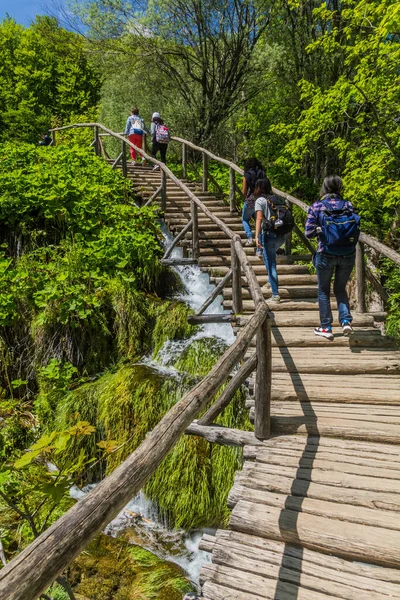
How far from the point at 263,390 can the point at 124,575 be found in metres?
2.63

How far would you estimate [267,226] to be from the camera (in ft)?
19.7

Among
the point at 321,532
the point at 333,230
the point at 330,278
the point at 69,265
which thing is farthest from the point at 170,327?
the point at 321,532

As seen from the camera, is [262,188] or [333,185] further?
[262,188]

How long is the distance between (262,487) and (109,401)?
342 centimetres

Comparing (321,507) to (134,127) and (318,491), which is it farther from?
(134,127)

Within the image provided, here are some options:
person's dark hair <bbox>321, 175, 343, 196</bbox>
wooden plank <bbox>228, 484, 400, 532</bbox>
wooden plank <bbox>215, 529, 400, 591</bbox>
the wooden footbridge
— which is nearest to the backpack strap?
person's dark hair <bbox>321, 175, 343, 196</bbox>

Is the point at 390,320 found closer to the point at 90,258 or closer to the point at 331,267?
the point at 331,267

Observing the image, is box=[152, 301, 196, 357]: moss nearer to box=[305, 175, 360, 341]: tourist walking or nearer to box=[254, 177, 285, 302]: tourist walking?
box=[254, 177, 285, 302]: tourist walking

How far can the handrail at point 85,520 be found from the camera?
4.01ft

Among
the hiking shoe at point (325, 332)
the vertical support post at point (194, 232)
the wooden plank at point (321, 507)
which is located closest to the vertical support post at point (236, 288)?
the hiking shoe at point (325, 332)

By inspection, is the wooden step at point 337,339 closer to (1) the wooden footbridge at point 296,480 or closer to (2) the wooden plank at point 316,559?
(1) the wooden footbridge at point 296,480

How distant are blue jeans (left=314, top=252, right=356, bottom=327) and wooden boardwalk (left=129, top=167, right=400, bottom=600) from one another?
1.12 feet

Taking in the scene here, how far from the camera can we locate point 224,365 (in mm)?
3111

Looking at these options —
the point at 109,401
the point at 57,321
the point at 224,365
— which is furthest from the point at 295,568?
the point at 57,321
